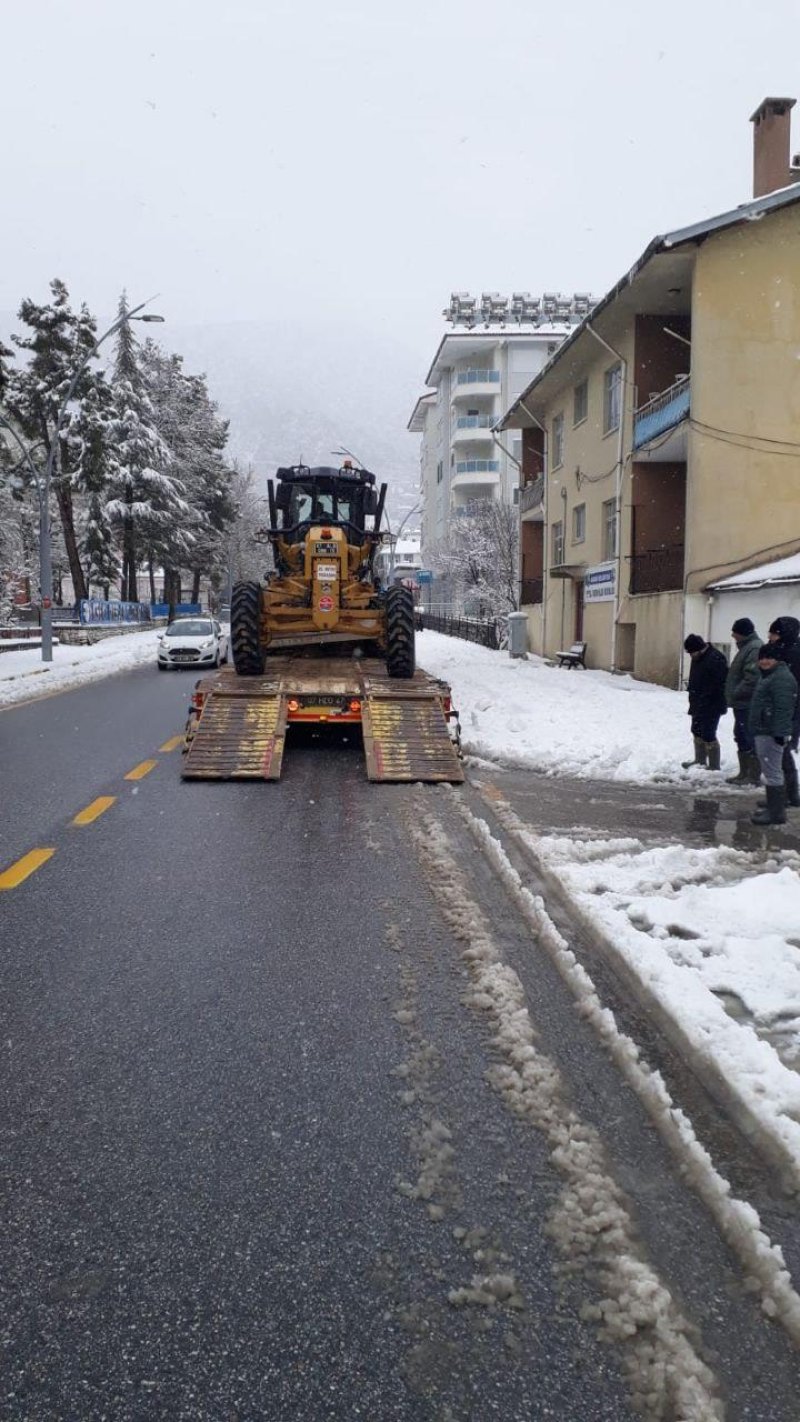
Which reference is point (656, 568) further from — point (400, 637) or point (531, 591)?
point (531, 591)

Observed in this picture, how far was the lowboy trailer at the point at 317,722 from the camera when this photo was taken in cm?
935

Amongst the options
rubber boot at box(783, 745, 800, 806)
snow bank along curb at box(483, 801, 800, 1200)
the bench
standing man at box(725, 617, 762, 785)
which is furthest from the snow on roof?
snow bank along curb at box(483, 801, 800, 1200)

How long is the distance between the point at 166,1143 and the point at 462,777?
6616 millimetres

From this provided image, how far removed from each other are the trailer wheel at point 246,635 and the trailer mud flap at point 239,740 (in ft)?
9.15

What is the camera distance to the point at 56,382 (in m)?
44.2

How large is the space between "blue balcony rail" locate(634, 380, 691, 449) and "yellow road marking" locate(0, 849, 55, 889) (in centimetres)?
1672

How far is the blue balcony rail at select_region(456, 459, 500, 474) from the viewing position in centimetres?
6525

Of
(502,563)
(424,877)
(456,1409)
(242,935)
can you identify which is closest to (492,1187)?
(456,1409)

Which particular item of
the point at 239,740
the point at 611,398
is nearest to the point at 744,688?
the point at 239,740

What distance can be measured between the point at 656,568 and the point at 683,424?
426 centimetres

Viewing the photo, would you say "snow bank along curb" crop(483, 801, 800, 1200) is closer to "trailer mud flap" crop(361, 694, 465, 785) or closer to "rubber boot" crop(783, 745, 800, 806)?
"rubber boot" crop(783, 745, 800, 806)

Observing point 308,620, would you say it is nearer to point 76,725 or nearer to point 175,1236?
point 76,725

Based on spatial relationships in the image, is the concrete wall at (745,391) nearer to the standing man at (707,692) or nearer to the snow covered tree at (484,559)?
the standing man at (707,692)

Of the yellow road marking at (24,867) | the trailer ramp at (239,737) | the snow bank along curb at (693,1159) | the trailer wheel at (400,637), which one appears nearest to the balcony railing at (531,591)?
the trailer wheel at (400,637)
